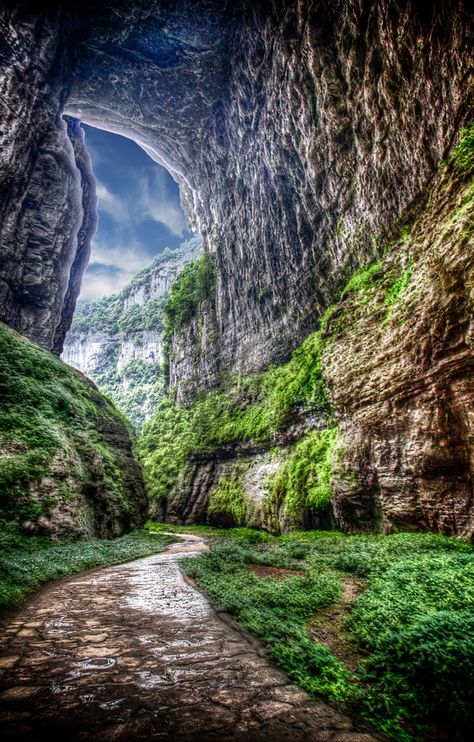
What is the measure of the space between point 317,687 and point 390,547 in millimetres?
5620

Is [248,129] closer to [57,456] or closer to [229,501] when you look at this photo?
[57,456]

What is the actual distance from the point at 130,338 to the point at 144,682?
7325 cm

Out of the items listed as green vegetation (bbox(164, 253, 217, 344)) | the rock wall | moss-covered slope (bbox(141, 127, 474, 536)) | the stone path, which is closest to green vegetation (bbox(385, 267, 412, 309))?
moss-covered slope (bbox(141, 127, 474, 536))

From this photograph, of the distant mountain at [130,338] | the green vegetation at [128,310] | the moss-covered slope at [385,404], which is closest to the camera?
the moss-covered slope at [385,404]

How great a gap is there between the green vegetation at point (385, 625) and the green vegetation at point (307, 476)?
18.2ft

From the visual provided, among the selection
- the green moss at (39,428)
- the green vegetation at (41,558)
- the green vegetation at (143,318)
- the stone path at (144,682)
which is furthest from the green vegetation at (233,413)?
the green vegetation at (143,318)

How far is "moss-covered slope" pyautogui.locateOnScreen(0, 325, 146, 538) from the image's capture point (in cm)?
963

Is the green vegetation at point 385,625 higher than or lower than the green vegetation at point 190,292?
lower

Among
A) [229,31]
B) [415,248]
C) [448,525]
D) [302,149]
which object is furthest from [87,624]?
[229,31]

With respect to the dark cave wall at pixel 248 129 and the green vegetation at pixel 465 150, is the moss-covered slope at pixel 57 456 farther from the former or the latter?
the green vegetation at pixel 465 150

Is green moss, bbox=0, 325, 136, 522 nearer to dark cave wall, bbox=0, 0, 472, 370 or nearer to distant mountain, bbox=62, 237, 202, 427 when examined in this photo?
dark cave wall, bbox=0, 0, 472, 370

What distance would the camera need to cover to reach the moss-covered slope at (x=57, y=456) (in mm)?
9633

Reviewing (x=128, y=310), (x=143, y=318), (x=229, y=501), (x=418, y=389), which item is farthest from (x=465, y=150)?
(x=128, y=310)

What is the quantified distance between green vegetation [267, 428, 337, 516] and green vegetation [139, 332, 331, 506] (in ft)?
4.39
